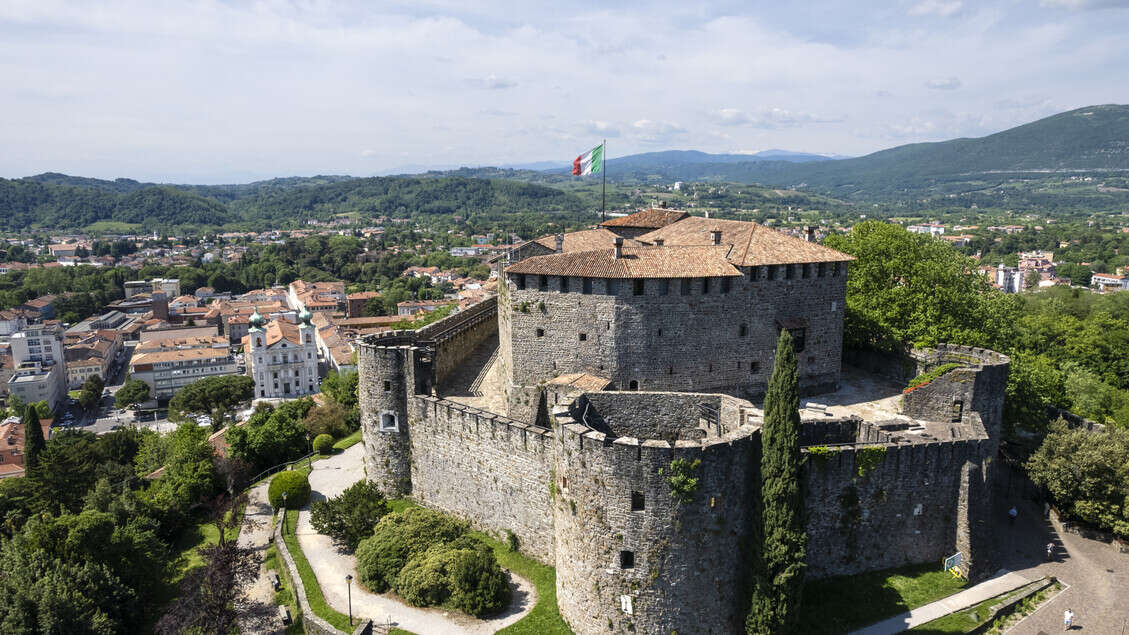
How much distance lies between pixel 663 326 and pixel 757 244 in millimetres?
6963

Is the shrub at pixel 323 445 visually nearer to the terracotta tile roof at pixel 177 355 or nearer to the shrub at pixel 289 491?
the shrub at pixel 289 491

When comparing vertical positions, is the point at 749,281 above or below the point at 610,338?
above

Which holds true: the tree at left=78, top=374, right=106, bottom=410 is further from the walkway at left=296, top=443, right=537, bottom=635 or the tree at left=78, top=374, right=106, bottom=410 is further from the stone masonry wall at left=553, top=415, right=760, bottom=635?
the stone masonry wall at left=553, top=415, right=760, bottom=635

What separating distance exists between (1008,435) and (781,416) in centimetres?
2210

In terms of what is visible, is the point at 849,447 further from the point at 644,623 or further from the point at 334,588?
the point at 334,588

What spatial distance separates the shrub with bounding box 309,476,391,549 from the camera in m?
30.5

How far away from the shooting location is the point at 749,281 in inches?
→ 1308

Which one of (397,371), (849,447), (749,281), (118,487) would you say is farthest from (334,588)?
→ (118,487)

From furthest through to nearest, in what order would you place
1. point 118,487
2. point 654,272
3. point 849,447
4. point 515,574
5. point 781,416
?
1. point 118,487
2. point 654,272
3. point 515,574
4. point 849,447
5. point 781,416

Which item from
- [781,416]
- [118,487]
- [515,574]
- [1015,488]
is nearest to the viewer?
[781,416]

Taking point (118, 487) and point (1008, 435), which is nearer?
point (1008, 435)

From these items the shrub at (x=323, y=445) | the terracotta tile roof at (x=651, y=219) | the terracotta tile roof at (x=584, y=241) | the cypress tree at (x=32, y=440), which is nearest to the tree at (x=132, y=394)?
the cypress tree at (x=32, y=440)

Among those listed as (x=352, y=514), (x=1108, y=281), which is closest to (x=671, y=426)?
(x=352, y=514)

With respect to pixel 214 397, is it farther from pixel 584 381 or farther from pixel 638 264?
pixel 638 264
